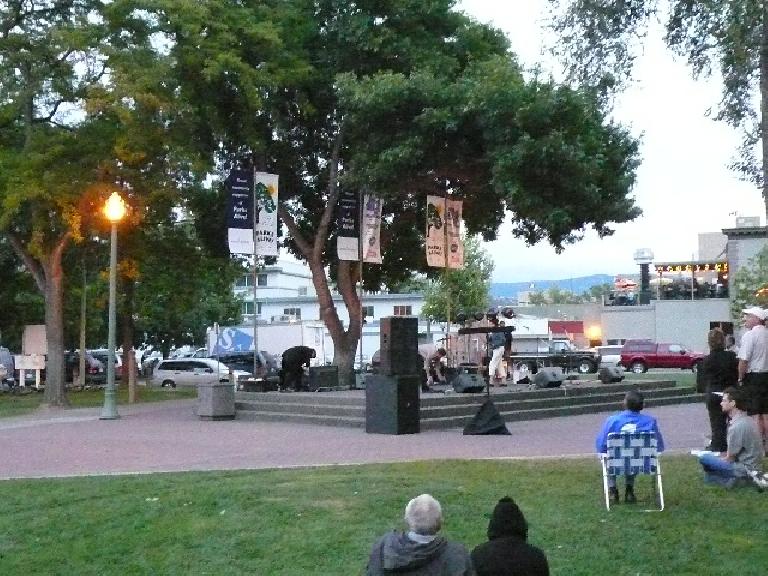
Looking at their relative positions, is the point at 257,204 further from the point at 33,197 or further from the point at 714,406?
the point at 714,406

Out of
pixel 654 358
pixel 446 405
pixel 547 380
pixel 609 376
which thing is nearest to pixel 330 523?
pixel 446 405

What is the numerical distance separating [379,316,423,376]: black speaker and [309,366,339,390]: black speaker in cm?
753

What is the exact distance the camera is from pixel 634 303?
83312 mm

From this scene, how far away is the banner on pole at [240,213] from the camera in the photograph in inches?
1029

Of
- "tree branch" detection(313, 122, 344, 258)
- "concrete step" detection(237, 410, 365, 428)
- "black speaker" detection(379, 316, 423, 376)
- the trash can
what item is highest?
"tree branch" detection(313, 122, 344, 258)

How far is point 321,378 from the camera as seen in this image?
27.7 meters

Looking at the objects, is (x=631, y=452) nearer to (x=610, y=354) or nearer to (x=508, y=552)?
(x=508, y=552)

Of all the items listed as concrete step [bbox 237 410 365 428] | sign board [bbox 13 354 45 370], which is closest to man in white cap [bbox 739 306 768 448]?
concrete step [bbox 237 410 365 428]

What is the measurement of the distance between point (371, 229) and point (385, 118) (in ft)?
11.4

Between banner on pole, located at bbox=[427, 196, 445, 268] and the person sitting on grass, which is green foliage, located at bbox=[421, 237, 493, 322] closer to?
banner on pole, located at bbox=[427, 196, 445, 268]

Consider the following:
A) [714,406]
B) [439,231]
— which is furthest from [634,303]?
[714,406]

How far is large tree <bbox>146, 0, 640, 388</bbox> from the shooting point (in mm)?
25406

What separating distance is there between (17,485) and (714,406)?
836 centimetres

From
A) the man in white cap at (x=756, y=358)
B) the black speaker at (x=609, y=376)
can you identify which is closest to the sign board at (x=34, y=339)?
the black speaker at (x=609, y=376)
